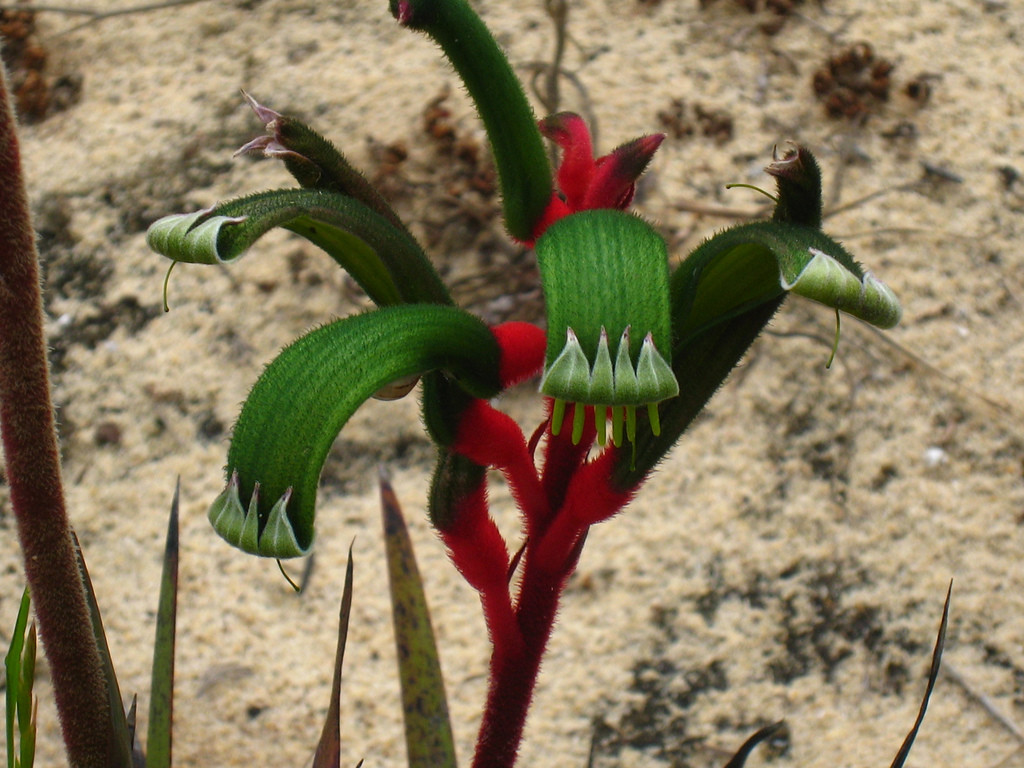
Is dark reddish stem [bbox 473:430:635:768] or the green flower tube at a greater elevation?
the green flower tube

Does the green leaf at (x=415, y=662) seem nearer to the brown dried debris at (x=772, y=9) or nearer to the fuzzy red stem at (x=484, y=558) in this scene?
the fuzzy red stem at (x=484, y=558)

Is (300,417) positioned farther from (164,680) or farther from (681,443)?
(681,443)

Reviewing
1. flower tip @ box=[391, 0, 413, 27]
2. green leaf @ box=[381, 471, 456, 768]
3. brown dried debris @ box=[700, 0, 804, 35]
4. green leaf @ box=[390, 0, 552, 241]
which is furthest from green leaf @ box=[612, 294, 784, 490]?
brown dried debris @ box=[700, 0, 804, 35]

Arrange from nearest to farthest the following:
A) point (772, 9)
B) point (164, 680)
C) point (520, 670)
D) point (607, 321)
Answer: point (607, 321) → point (520, 670) → point (164, 680) → point (772, 9)

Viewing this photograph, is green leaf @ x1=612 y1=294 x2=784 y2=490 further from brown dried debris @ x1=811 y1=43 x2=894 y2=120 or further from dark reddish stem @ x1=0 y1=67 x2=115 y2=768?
brown dried debris @ x1=811 y1=43 x2=894 y2=120

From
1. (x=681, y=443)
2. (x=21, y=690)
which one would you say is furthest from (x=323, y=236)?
(x=681, y=443)
